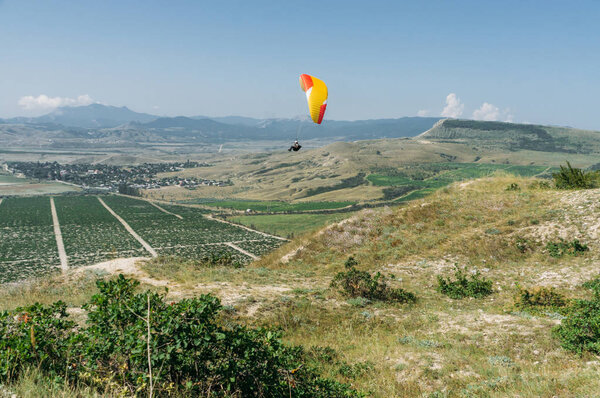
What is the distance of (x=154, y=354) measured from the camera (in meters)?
5.15

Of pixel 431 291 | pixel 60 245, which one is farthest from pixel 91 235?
pixel 431 291

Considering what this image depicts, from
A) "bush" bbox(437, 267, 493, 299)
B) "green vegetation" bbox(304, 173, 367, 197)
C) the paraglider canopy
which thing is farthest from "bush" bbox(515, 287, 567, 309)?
"green vegetation" bbox(304, 173, 367, 197)

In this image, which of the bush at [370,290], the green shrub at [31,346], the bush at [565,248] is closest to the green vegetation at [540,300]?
the bush at [370,290]

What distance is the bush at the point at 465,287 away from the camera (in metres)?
14.8

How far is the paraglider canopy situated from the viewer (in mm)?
21688

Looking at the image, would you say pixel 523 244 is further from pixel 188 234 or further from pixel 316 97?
pixel 188 234

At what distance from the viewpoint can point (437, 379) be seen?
8156 mm

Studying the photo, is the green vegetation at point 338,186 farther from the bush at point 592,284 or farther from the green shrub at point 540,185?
the bush at point 592,284

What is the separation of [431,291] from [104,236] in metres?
94.3

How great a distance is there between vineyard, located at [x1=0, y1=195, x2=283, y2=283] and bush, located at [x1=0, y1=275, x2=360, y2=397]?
4533 cm

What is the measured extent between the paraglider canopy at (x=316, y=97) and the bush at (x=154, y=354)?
1685 cm

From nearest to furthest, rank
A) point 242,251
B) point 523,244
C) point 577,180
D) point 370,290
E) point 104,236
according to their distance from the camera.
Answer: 1. point 370,290
2. point 523,244
3. point 577,180
4. point 242,251
5. point 104,236

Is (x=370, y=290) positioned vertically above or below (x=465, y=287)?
below

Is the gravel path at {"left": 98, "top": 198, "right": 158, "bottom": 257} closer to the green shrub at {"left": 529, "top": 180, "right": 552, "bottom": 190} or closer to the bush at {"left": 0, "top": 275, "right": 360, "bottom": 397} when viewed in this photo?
the green shrub at {"left": 529, "top": 180, "right": 552, "bottom": 190}
